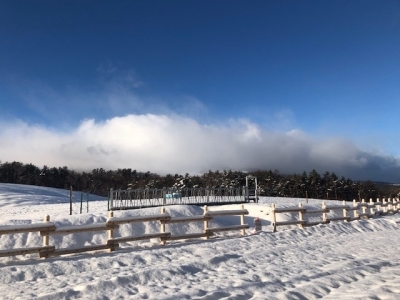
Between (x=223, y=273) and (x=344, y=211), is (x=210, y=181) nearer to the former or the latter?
(x=344, y=211)

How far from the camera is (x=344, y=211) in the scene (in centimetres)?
1906

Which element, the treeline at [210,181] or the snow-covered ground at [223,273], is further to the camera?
the treeline at [210,181]

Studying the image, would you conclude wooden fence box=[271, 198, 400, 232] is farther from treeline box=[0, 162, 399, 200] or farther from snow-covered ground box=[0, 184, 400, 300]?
treeline box=[0, 162, 399, 200]

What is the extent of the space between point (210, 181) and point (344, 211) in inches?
3548

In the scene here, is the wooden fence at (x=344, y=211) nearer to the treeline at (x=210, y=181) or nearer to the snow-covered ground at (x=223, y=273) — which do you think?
the snow-covered ground at (x=223, y=273)

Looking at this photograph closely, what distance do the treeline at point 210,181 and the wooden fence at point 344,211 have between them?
32.3m

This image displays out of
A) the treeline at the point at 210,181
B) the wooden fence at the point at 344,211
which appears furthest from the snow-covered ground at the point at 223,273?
the treeline at the point at 210,181

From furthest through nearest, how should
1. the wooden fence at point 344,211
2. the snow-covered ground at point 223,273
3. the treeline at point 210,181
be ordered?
the treeline at point 210,181 < the wooden fence at point 344,211 < the snow-covered ground at point 223,273

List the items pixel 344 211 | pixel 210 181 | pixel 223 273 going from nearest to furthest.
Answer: pixel 223 273 < pixel 344 211 < pixel 210 181

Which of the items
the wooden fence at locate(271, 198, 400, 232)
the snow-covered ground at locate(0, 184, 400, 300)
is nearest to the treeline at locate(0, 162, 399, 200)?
the wooden fence at locate(271, 198, 400, 232)

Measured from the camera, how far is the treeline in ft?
275

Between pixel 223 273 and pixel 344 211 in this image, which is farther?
pixel 344 211

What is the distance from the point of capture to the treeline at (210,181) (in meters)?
83.7

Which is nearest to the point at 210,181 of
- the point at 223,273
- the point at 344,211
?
the point at 344,211
